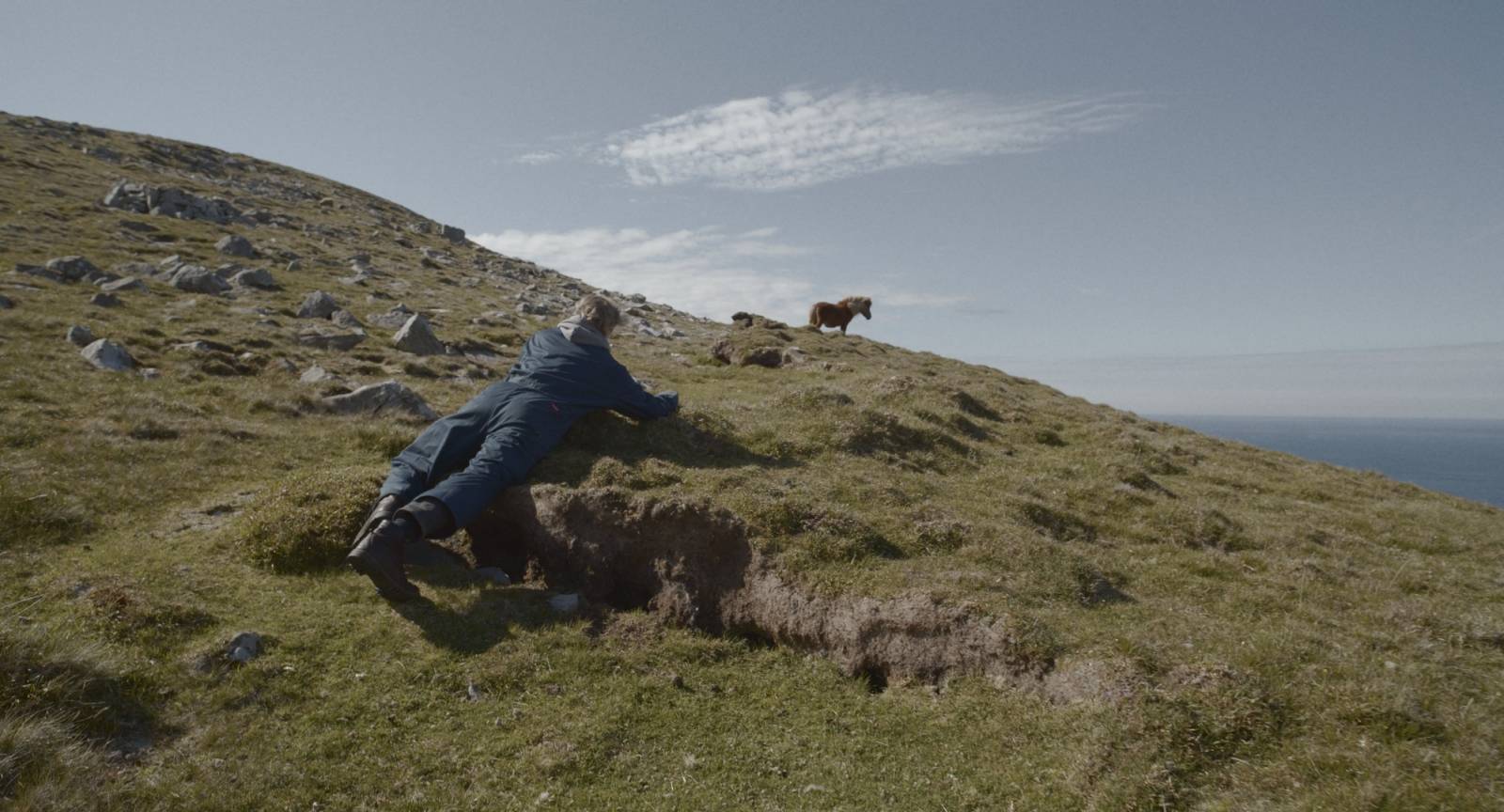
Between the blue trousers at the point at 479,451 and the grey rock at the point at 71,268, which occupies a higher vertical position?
the grey rock at the point at 71,268

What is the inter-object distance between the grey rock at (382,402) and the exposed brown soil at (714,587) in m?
8.09

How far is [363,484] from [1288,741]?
11939mm

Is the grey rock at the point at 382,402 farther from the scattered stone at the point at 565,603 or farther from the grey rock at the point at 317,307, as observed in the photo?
the grey rock at the point at 317,307

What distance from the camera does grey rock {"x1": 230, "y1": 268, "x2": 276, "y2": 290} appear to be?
32594 mm

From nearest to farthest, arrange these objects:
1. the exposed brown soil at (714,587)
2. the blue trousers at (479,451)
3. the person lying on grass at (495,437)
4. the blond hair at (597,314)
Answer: the exposed brown soil at (714,587)
the person lying on grass at (495,437)
the blue trousers at (479,451)
the blond hair at (597,314)

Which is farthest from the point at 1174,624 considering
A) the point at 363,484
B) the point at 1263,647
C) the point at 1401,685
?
the point at 363,484

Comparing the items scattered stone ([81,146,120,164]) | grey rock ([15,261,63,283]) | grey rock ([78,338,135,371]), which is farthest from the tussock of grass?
scattered stone ([81,146,120,164])

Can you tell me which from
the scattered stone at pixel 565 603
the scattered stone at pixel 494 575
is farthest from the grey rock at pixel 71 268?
the scattered stone at pixel 565 603

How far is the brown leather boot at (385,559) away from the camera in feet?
26.0

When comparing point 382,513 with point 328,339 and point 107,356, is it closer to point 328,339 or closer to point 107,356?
point 107,356

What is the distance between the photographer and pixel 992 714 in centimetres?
698

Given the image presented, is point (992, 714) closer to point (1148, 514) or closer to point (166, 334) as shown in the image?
point (1148, 514)

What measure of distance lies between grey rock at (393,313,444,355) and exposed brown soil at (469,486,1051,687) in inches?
700

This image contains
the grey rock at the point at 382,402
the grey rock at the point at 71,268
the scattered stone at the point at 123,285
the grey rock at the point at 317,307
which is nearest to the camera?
the grey rock at the point at 382,402
